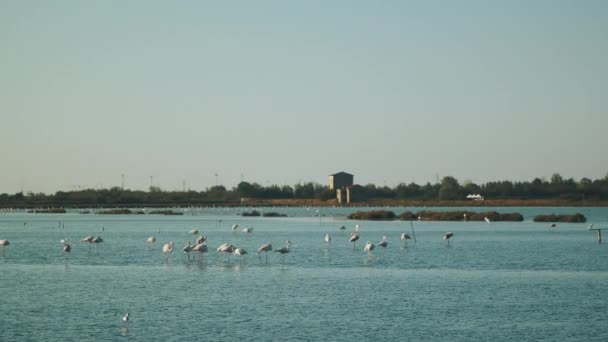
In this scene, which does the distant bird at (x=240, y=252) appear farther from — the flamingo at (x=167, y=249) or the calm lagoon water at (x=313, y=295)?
the flamingo at (x=167, y=249)

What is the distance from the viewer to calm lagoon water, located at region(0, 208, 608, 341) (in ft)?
79.4

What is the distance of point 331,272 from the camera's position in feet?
132

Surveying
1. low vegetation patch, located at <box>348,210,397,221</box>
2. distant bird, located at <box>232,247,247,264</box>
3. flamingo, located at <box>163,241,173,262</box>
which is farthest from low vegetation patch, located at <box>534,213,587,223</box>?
flamingo, located at <box>163,241,173,262</box>

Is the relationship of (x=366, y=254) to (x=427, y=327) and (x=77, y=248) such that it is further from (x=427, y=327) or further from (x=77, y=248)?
Answer: (x=427, y=327)

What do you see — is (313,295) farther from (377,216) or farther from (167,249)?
(377,216)

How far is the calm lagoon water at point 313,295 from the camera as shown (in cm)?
2420

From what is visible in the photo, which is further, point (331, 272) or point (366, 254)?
point (366, 254)

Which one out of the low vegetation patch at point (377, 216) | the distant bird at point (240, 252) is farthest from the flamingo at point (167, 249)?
the low vegetation patch at point (377, 216)

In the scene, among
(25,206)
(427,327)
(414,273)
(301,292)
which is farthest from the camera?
(25,206)

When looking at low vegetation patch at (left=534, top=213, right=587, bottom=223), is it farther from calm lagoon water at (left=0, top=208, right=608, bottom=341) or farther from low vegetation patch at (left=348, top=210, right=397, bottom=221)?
calm lagoon water at (left=0, top=208, right=608, bottom=341)

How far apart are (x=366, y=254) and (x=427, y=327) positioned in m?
26.8

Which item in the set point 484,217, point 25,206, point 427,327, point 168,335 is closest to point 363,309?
point 427,327

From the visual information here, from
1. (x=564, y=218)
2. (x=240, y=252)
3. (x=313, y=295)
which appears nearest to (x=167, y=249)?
(x=240, y=252)

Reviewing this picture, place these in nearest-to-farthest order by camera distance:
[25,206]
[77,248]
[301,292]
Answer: [301,292] < [77,248] < [25,206]
